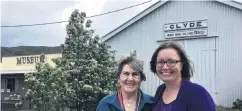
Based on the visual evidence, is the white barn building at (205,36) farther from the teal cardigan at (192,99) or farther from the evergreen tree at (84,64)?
the teal cardigan at (192,99)

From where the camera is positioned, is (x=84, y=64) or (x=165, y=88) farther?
(x=84, y=64)

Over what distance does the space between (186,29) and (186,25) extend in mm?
150


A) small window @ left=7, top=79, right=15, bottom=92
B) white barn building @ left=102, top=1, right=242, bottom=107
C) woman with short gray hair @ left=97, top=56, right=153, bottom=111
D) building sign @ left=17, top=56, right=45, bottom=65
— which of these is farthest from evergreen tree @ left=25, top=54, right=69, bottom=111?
small window @ left=7, top=79, right=15, bottom=92

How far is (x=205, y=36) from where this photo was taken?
45.8 feet

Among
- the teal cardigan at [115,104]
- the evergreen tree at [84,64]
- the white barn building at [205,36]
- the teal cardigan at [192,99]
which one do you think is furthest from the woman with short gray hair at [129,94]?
the white barn building at [205,36]

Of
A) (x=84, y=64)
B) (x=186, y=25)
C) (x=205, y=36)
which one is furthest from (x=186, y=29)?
(x=84, y=64)

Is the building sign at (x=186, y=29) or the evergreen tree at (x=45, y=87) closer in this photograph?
the evergreen tree at (x=45, y=87)

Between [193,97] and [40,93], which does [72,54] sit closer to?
[40,93]

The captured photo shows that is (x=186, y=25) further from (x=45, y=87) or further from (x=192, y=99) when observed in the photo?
(x=192, y=99)

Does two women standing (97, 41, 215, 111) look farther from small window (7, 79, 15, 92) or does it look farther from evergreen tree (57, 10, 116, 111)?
small window (7, 79, 15, 92)

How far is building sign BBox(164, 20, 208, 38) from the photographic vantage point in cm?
1397

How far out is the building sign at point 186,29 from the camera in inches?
550

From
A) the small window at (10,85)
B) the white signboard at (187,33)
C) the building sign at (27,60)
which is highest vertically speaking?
the white signboard at (187,33)

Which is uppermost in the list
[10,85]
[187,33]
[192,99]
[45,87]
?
[187,33]
